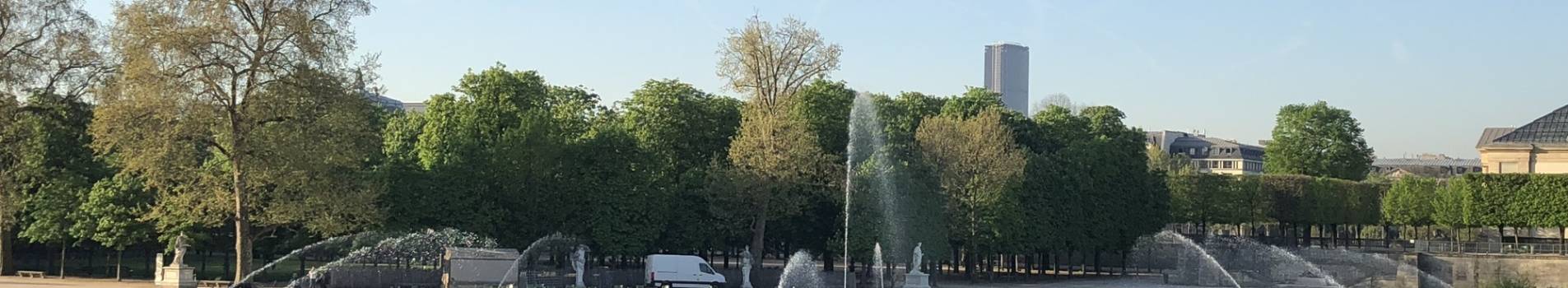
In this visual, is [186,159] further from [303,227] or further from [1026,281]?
[1026,281]

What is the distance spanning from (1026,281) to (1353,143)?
37780 mm

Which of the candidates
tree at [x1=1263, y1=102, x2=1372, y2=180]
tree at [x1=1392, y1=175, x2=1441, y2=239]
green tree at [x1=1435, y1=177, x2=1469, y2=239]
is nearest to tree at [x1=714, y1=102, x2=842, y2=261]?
green tree at [x1=1435, y1=177, x2=1469, y2=239]

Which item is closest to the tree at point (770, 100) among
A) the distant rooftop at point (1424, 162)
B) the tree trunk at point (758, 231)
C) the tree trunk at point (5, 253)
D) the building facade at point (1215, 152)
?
the tree trunk at point (758, 231)

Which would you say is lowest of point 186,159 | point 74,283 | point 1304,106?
point 74,283

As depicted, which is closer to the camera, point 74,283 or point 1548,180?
point 74,283

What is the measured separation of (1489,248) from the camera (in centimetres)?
7244

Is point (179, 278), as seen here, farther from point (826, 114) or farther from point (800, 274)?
point (826, 114)

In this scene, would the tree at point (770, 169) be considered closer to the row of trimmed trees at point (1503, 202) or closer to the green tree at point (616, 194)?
→ the green tree at point (616, 194)

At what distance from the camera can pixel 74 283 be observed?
4662 cm

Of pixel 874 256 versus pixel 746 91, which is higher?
pixel 746 91

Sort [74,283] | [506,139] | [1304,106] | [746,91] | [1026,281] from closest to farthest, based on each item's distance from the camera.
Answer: [74,283] < [506,139] < [746,91] < [1026,281] < [1304,106]

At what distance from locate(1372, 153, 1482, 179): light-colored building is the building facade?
11488mm

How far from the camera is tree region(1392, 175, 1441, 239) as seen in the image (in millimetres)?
80125

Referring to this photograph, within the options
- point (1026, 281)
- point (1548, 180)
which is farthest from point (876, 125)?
point (1548, 180)
